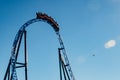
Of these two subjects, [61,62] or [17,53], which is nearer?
[17,53]

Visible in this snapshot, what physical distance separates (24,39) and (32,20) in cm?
337

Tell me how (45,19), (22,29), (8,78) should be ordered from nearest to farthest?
(8,78) < (22,29) < (45,19)

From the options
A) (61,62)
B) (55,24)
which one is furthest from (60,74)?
(55,24)

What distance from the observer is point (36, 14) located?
39750mm

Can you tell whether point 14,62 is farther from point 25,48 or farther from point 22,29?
point 22,29

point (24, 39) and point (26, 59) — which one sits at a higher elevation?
point (24, 39)

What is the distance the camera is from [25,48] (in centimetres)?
3703

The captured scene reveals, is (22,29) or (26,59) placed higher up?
(22,29)

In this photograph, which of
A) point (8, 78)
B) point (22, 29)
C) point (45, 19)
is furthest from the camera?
point (45, 19)

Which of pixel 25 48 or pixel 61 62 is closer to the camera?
pixel 25 48

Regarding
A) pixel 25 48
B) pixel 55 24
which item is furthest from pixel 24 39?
pixel 55 24

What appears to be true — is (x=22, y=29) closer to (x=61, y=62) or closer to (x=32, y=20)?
(x=32, y=20)

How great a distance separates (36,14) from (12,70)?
28.1 ft

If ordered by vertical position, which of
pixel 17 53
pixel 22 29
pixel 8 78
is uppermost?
pixel 22 29
